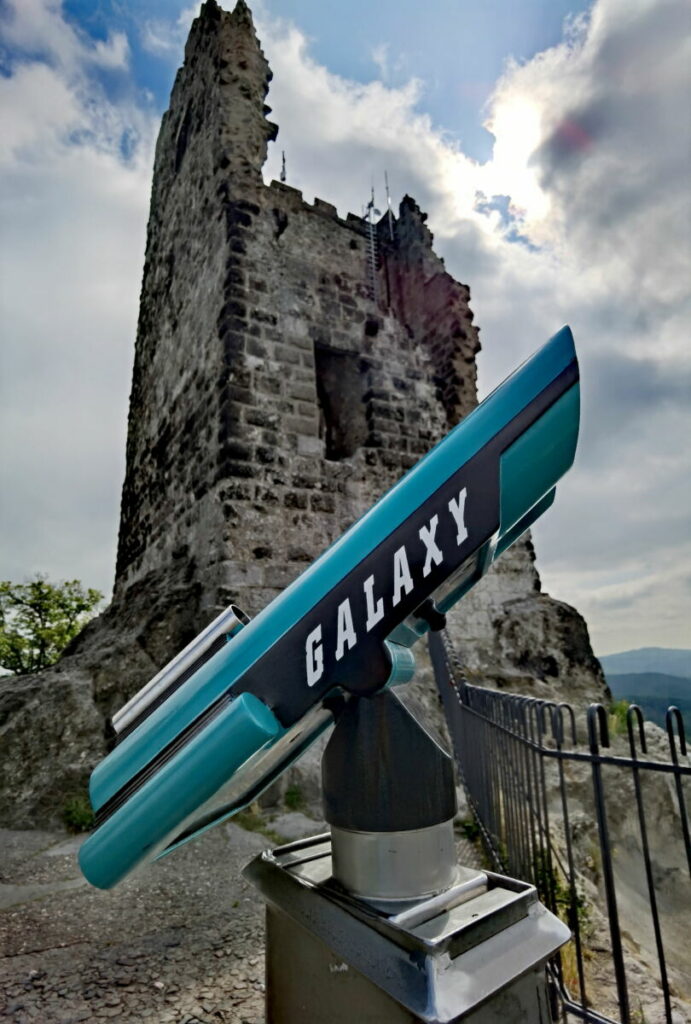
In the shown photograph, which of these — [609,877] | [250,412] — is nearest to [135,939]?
[609,877]

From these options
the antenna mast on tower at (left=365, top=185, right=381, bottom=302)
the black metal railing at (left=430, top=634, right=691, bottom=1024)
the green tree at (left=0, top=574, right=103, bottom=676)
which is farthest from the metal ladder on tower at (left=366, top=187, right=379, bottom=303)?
the green tree at (left=0, top=574, right=103, bottom=676)

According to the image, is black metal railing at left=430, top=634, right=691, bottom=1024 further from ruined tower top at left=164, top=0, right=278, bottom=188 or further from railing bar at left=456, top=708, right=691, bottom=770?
ruined tower top at left=164, top=0, right=278, bottom=188

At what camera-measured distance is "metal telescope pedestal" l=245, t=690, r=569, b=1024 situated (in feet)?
3.23

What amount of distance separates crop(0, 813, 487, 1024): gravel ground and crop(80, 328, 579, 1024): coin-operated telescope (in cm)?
132

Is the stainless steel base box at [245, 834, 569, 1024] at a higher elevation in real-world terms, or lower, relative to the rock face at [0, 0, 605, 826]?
lower

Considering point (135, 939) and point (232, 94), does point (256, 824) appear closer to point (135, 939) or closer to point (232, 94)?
point (135, 939)

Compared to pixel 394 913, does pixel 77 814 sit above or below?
below

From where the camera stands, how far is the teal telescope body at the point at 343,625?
1.11 metres

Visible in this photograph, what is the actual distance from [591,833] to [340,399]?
4.89 m

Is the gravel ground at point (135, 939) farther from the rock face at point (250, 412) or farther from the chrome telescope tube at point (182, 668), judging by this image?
the chrome telescope tube at point (182, 668)

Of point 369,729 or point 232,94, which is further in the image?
point 232,94

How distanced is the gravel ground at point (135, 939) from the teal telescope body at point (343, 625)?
1450 mm

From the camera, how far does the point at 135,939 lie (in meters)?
2.67

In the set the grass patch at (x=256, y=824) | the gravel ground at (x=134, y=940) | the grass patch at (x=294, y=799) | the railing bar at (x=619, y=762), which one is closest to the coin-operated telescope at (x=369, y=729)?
the railing bar at (x=619, y=762)
